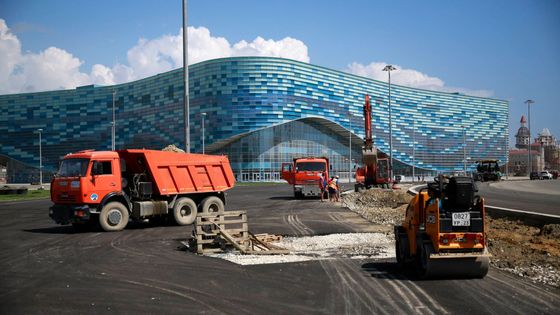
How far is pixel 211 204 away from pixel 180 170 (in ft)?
6.44

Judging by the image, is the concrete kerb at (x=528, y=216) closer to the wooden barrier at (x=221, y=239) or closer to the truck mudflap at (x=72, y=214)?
the wooden barrier at (x=221, y=239)

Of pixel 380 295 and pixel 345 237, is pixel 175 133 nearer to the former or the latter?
pixel 345 237

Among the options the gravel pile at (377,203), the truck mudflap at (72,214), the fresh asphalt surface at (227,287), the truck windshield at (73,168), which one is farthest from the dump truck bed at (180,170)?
the gravel pile at (377,203)

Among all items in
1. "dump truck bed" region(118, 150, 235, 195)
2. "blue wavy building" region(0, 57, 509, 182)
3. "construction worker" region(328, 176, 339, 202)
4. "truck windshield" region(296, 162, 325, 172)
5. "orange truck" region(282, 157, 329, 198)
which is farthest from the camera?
"blue wavy building" region(0, 57, 509, 182)

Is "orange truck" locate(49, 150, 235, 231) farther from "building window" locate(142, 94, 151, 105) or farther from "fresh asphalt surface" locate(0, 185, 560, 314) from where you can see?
"building window" locate(142, 94, 151, 105)

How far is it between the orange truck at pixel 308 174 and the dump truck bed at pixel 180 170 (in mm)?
14172

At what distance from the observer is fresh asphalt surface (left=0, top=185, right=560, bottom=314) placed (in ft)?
24.0

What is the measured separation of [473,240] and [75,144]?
125915mm

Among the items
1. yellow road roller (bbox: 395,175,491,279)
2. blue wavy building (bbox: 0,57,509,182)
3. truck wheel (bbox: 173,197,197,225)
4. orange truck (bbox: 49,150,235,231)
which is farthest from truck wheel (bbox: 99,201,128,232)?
blue wavy building (bbox: 0,57,509,182)

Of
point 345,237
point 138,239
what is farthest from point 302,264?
point 138,239

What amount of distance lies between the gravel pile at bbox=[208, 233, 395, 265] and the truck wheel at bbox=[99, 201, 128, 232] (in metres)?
6.35

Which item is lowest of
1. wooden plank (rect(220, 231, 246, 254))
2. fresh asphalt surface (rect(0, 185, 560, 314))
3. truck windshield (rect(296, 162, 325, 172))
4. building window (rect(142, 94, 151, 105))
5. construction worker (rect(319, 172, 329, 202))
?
fresh asphalt surface (rect(0, 185, 560, 314))

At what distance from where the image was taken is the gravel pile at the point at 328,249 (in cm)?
1147

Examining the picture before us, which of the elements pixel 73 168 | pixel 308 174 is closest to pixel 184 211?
pixel 73 168
